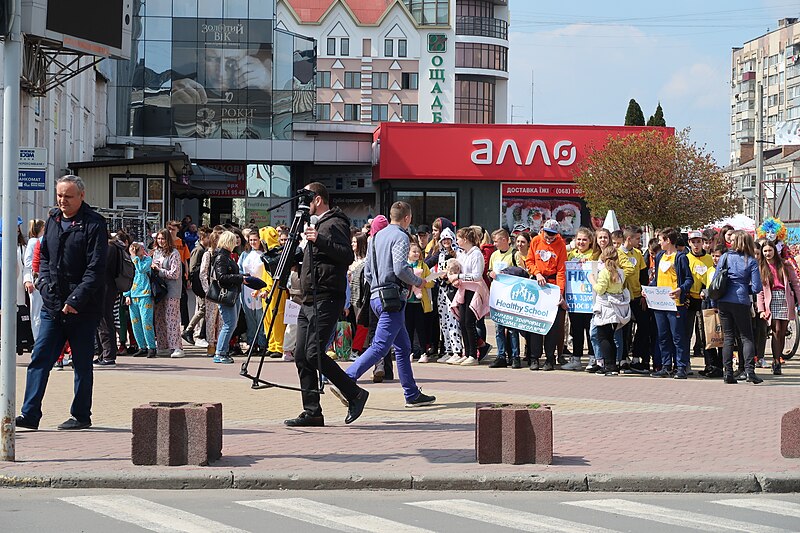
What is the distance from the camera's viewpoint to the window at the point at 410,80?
346ft

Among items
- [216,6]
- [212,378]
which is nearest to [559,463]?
[212,378]

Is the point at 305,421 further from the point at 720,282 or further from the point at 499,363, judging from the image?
the point at 499,363

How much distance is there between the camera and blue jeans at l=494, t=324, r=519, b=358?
674 inches

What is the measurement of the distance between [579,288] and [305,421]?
272 inches

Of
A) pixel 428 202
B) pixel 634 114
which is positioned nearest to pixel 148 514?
pixel 428 202

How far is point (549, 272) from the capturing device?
16938 mm

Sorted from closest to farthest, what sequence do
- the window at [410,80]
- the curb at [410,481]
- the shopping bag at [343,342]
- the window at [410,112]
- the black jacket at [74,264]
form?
the curb at [410,481], the black jacket at [74,264], the shopping bag at [343,342], the window at [410,112], the window at [410,80]

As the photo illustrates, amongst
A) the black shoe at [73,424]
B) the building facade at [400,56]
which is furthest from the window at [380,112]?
the black shoe at [73,424]

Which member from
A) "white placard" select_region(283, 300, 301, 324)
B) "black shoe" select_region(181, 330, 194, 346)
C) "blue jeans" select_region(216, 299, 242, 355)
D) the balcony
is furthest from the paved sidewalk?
the balcony

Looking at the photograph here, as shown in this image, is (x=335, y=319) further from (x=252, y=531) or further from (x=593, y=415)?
(x=252, y=531)

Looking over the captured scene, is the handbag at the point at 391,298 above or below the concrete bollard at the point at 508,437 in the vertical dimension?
above

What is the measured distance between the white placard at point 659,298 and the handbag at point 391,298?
4.91 m

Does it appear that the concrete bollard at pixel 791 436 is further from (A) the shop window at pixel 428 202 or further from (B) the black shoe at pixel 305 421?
(A) the shop window at pixel 428 202

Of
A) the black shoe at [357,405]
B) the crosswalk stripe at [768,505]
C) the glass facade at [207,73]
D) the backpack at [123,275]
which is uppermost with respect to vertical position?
the glass facade at [207,73]
